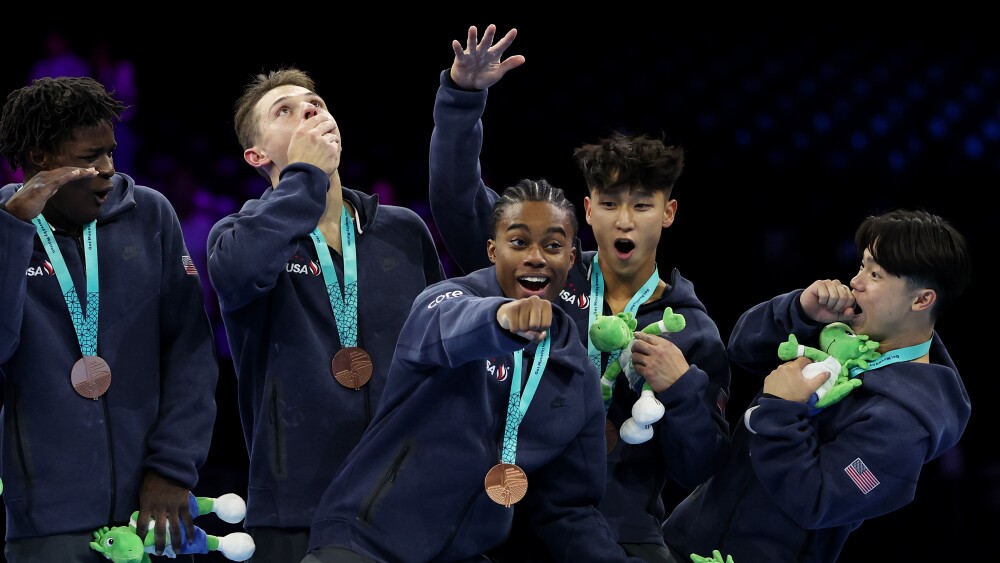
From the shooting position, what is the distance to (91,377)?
2.96 m

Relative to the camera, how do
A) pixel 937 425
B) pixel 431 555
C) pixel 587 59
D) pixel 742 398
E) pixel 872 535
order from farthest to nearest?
1. pixel 587 59
2. pixel 742 398
3. pixel 872 535
4. pixel 937 425
5. pixel 431 555

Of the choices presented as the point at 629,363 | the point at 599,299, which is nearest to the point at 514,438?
the point at 629,363

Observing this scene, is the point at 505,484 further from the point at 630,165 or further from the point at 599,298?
the point at 630,165

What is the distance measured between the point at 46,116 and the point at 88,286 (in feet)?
1.37

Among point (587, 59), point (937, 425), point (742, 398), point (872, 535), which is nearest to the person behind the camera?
point (937, 425)

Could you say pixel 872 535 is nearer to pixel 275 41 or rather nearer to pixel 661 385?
pixel 661 385

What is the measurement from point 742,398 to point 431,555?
356 cm

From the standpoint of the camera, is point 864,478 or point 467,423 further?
point 864,478

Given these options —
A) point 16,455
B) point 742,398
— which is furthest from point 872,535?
point 16,455

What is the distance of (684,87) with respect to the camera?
261 inches

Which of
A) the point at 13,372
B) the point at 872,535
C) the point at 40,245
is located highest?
the point at 40,245

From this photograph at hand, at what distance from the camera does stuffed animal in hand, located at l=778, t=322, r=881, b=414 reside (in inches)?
125

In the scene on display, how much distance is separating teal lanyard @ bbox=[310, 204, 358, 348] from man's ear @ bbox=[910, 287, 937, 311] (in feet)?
4.77

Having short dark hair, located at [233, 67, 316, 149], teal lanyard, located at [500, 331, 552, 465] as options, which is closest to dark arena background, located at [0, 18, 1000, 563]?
short dark hair, located at [233, 67, 316, 149]
